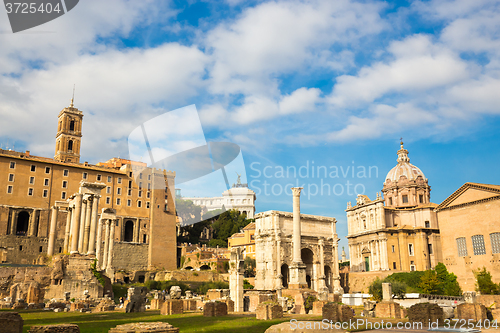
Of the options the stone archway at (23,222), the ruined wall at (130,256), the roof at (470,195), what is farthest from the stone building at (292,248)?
the stone archway at (23,222)

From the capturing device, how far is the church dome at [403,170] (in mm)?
59406

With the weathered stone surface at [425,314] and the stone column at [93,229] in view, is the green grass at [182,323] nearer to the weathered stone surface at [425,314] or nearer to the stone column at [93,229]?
the weathered stone surface at [425,314]

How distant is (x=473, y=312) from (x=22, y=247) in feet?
170

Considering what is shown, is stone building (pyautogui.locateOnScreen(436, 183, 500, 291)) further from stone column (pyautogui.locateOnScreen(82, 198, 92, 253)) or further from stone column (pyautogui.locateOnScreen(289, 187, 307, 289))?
stone column (pyautogui.locateOnScreen(82, 198, 92, 253))

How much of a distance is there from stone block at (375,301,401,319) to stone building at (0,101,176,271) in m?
32.4

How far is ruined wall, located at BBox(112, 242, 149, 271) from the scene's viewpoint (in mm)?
59278

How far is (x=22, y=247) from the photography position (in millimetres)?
51969

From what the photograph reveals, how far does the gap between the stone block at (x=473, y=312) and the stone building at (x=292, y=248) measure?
25.5 meters

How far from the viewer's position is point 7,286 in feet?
102

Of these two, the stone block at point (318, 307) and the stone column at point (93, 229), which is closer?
the stone block at point (318, 307)

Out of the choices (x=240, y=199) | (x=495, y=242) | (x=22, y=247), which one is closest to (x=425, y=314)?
(x=495, y=242)

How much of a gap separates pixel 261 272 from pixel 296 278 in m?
8.45

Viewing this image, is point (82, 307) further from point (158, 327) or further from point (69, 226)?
point (158, 327)

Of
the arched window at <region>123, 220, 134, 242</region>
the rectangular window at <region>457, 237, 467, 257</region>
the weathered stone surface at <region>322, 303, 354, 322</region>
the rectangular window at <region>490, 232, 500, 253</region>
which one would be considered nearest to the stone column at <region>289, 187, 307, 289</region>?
the rectangular window at <region>457, 237, 467, 257</region>
